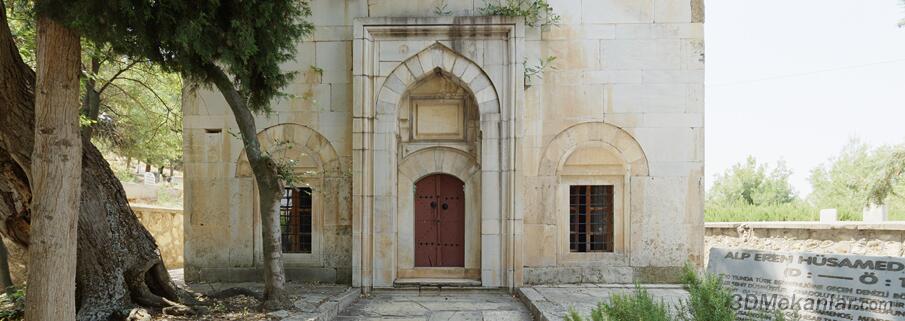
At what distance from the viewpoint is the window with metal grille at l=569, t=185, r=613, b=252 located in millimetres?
9977

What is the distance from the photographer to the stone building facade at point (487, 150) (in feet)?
31.1

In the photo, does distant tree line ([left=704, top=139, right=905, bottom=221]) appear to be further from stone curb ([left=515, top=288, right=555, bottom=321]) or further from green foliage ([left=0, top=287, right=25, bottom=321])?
green foliage ([left=0, top=287, right=25, bottom=321])

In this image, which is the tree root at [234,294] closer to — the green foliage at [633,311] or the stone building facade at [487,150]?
the stone building facade at [487,150]

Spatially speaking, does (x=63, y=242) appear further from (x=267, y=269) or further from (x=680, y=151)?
(x=680, y=151)

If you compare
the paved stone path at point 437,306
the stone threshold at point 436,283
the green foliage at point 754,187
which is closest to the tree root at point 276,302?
the paved stone path at point 437,306

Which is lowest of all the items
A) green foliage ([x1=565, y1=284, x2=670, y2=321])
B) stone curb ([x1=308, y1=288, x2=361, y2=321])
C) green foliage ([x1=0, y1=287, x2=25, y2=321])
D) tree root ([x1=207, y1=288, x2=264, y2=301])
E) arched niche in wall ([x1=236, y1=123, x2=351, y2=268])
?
stone curb ([x1=308, y1=288, x2=361, y2=321])

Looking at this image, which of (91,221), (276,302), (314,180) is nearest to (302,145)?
(314,180)

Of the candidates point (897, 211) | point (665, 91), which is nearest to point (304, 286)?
point (665, 91)

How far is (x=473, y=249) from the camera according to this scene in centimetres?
991

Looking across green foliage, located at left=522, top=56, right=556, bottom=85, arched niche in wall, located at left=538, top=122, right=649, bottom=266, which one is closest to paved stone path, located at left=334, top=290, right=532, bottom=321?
arched niche in wall, located at left=538, top=122, right=649, bottom=266

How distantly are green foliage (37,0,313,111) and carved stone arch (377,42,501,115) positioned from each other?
3117mm

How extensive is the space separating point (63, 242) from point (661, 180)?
8.68m

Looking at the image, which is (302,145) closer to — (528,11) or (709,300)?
(528,11)

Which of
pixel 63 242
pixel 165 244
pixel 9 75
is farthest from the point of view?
pixel 165 244
